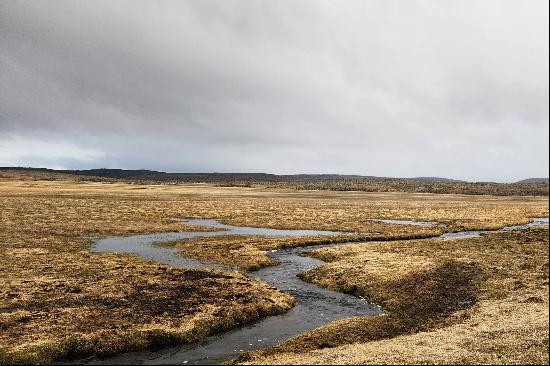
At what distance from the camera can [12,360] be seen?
67.8 feet

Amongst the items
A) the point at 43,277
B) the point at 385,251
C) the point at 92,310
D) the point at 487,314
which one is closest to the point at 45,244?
the point at 43,277

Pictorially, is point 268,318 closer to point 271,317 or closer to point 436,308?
point 271,317

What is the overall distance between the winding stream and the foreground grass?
5.09 ft

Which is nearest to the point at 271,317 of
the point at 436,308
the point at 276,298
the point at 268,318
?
the point at 268,318

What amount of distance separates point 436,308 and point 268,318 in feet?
37.1

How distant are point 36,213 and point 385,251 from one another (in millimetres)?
66188

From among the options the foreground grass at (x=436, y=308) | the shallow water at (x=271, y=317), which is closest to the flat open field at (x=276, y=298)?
the foreground grass at (x=436, y=308)

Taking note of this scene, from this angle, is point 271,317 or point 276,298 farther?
point 276,298

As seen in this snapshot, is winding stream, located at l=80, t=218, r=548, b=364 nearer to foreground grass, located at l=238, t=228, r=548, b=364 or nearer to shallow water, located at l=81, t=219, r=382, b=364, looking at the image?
shallow water, located at l=81, t=219, r=382, b=364

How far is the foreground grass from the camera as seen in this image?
20.7 m

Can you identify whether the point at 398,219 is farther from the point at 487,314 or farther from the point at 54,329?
the point at 54,329

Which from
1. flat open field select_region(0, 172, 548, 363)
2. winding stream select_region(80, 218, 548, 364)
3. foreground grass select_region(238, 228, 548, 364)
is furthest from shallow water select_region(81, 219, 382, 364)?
foreground grass select_region(238, 228, 548, 364)

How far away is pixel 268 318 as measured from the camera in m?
28.6

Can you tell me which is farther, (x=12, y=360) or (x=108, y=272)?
(x=108, y=272)
